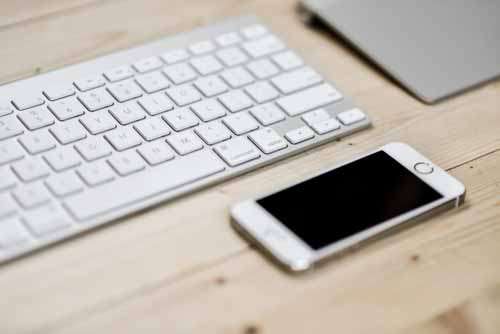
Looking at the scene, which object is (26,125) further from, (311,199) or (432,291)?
(432,291)

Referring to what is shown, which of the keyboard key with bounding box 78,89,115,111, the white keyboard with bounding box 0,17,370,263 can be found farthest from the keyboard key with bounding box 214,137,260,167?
the keyboard key with bounding box 78,89,115,111

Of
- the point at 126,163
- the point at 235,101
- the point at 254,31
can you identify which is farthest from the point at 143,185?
the point at 254,31

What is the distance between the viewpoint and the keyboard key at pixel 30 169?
1.90ft

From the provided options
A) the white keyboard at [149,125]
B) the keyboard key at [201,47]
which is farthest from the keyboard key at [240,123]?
the keyboard key at [201,47]

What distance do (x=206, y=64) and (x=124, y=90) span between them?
8 cm

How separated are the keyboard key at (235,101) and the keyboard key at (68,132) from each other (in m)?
0.12

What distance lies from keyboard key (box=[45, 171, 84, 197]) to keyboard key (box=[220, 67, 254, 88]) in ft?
0.58

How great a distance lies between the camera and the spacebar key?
571 mm

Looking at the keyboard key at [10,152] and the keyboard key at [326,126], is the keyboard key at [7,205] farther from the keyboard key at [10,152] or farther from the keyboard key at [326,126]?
the keyboard key at [326,126]

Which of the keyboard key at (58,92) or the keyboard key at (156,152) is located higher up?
the keyboard key at (58,92)

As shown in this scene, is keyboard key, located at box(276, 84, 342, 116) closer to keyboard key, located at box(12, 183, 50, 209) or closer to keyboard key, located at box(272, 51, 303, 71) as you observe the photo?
keyboard key, located at box(272, 51, 303, 71)

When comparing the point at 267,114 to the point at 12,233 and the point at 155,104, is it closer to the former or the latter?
the point at 155,104

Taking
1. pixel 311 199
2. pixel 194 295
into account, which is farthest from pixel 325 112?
pixel 194 295

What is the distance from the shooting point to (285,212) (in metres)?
0.58
